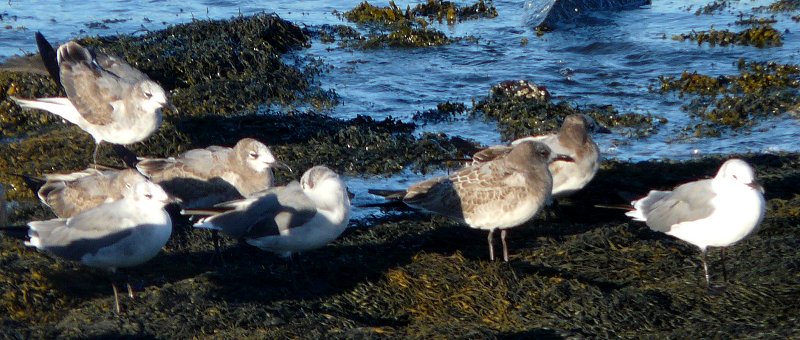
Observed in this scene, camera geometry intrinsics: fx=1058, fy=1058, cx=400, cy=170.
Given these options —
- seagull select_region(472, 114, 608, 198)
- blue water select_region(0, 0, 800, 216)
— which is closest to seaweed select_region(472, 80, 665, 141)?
blue water select_region(0, 0, 800, 216)

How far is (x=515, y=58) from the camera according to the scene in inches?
505

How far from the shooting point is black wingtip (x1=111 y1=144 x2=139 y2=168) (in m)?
7.96

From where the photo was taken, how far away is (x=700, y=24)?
543 inches

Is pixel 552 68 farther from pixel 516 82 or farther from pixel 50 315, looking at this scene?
pixel 50 315

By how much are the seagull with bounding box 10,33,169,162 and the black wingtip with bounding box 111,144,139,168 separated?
0.10m

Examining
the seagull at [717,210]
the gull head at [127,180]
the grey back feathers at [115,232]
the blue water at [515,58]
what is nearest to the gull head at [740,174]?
the seagull at [717,210]

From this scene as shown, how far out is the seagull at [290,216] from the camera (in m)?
6.12

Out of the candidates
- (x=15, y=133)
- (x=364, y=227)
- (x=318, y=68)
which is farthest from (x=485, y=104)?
(x=15, y=133)

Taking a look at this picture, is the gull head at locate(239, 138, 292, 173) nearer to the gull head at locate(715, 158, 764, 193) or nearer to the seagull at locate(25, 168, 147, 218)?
the seagull at locate(25, 168, 147, 218)

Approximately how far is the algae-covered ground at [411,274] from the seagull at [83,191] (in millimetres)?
383

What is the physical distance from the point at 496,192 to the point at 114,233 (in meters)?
2.35

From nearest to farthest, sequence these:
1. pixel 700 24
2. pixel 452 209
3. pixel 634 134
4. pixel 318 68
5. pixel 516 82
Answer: pixel 452 209 → pixel 634 134 → pixel 516 82 → pixel 318 68 → pixel 700 24

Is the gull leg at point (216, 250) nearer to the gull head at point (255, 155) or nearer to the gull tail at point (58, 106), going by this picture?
the gull head at point (255, 155)

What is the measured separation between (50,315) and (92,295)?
344mm
